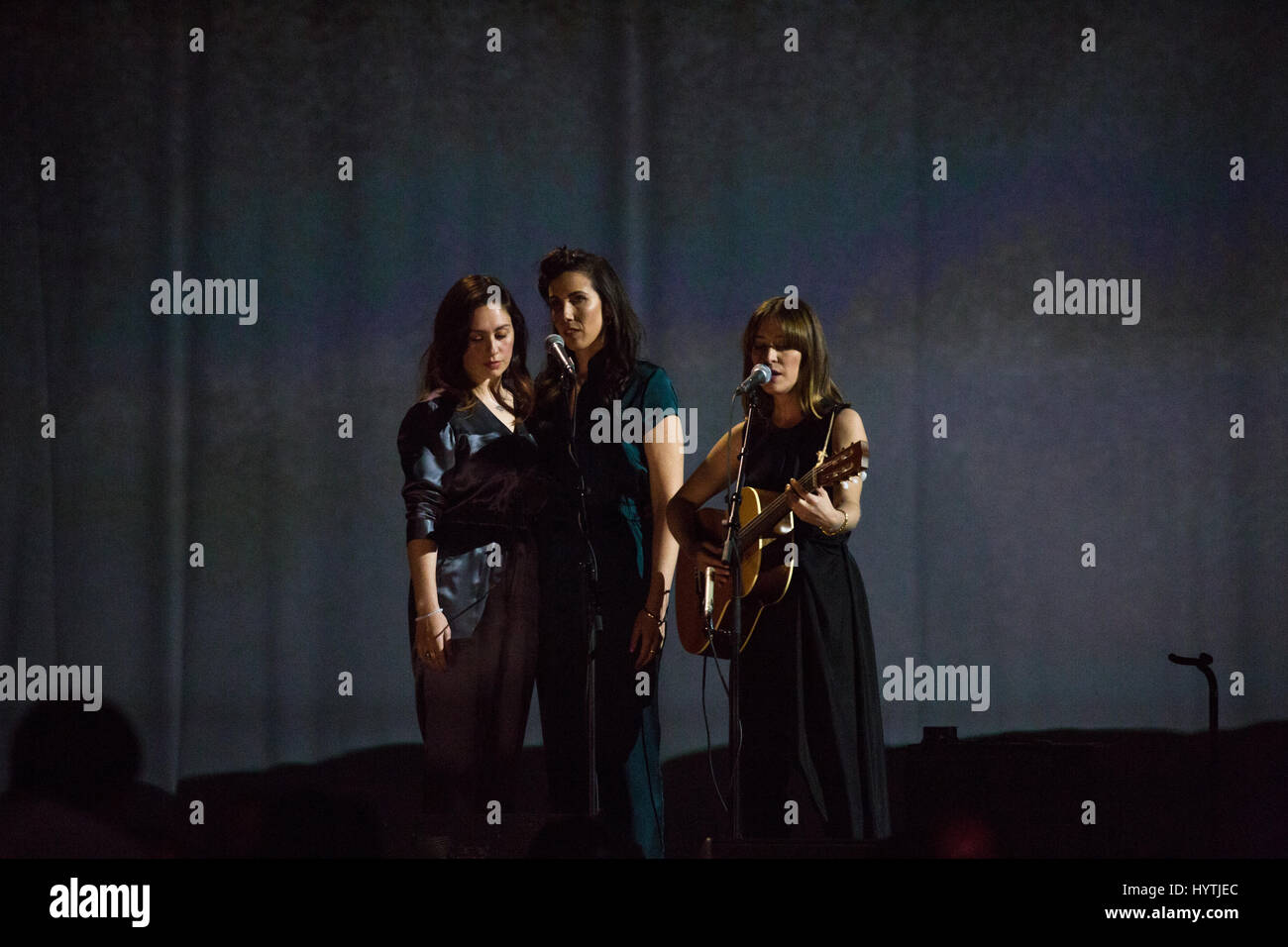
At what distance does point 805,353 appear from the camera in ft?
14.0

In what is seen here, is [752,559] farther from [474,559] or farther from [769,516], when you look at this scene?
[474,559]

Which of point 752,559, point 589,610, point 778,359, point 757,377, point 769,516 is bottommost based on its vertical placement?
point 589,610

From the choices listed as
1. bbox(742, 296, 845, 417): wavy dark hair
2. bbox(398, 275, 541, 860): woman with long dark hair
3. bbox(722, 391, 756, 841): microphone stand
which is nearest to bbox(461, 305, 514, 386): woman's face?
bbox(398, 275, 541, 860): woman with long dark hair

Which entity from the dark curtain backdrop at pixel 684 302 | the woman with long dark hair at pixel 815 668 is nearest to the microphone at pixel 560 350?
the woman with long dark hair at pixel 815 668

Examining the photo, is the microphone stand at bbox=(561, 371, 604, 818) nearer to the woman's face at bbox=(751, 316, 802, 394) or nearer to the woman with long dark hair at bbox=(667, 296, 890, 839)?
the woman with long dark hair at bbox=(667, 296, 890, 839)

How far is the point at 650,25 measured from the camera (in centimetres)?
485

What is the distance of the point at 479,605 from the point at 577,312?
1062mm

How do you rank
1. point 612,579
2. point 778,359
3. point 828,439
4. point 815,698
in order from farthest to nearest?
point 612,579, point 778,359, point 828,439, point 815,698

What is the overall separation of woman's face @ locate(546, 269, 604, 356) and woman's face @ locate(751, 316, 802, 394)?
0.59 meters

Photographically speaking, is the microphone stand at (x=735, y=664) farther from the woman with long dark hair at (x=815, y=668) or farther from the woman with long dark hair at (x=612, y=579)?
the woman with long dark hair at (x=612, y=579)

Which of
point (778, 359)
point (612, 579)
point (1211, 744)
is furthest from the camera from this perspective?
point (1211, 744)

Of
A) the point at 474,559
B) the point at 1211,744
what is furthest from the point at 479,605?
the point at 1211,744

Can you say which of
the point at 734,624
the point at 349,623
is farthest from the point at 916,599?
the point at 349,623
